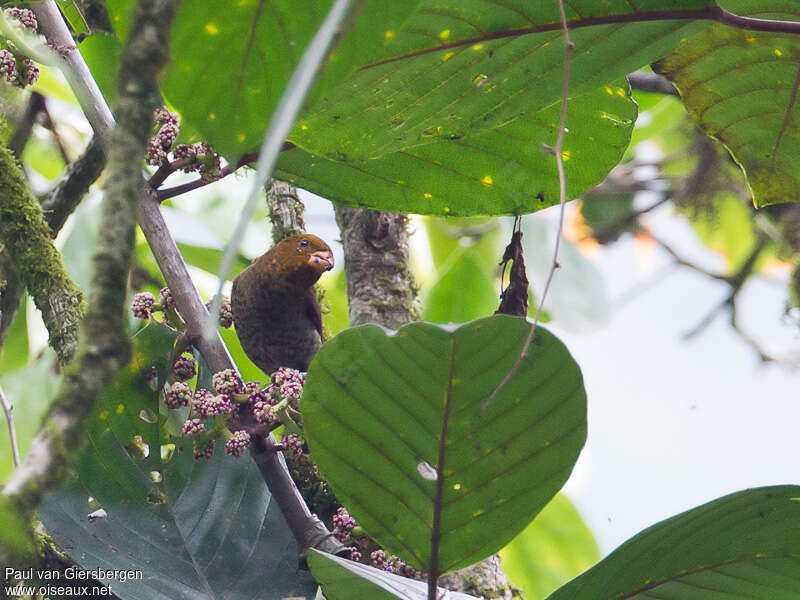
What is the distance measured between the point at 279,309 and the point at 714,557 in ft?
7.28

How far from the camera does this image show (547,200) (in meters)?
1.71

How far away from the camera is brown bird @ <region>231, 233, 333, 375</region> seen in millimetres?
3172

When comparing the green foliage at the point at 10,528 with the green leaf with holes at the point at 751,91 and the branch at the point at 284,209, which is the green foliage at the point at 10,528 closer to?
the green leaf with holes at the point at 751,91

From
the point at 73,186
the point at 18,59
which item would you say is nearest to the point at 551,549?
the point at 73,186

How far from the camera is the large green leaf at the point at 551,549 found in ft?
9.13

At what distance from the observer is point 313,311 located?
3.49 metres

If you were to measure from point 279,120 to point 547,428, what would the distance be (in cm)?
68

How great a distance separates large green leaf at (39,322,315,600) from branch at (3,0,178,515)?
0.79 meters

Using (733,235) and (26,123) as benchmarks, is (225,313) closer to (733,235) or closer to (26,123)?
(26,123)

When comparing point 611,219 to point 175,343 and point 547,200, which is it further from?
point 175,343

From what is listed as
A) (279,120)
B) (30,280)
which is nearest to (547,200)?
(30,280)

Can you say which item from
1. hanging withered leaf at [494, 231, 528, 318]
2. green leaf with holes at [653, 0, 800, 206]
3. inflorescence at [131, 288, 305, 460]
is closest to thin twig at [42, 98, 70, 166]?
inflorescence at [131, 288, 305, 460]

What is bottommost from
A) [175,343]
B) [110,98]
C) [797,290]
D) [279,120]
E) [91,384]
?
[91,384]

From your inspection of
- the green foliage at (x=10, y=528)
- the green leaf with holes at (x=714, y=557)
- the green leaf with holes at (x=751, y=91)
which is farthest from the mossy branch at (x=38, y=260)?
the green leaf with holes at (x=751, y=91)
